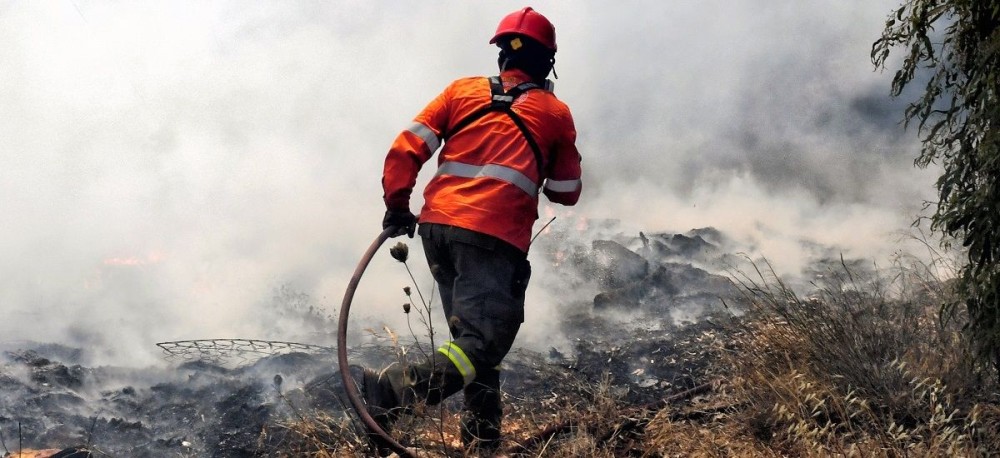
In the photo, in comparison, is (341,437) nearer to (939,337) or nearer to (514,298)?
(514,298)

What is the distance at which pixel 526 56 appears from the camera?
3891mm

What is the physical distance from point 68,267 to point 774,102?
9.89 metres

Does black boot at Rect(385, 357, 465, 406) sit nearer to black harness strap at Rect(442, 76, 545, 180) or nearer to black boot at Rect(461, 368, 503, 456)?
black boot at Rect(461, 368, 503, 456)

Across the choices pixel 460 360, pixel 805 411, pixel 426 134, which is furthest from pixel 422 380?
pixel 805 411

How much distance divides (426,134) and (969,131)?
7.03ft

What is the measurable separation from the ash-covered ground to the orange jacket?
95 centimetres

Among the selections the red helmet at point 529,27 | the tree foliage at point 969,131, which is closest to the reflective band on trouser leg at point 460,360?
the red helmet at point 529,27

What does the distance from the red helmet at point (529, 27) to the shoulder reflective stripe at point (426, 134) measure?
0.60 meters

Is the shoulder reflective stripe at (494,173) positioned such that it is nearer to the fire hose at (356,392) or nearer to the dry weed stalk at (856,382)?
the fire hose at (356,392)

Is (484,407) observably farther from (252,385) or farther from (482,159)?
(252,385)

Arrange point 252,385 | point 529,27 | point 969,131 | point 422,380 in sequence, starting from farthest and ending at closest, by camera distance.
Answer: point 252,385 → point 529,27 → point 422,380 → point 969,131

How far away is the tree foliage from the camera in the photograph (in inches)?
108

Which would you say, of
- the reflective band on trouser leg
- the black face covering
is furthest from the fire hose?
the black face covering

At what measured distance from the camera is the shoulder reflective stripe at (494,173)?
143 inches
